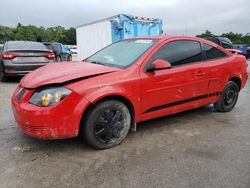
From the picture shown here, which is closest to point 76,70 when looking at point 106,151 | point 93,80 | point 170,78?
point 93,80

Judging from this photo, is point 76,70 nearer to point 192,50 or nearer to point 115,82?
point 115,82

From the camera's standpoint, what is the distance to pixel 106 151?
3.31m

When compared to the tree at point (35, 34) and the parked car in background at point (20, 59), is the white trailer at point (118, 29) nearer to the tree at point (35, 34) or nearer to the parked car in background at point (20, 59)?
the parked car in background at point (20, 59)

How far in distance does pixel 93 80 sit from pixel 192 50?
200 cm

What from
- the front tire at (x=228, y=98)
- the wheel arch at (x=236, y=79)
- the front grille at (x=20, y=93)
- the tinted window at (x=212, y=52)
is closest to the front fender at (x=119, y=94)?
the front grille at (x=20, y=93)

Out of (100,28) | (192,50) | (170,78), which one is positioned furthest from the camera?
(100,28)

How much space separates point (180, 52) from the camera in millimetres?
4152

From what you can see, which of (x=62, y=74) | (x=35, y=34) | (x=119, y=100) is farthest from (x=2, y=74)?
(x=35, y=34)

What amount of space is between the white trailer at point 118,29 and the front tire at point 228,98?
296 inches

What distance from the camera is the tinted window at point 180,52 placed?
393cm

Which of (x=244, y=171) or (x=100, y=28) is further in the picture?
(x=100, y=28)

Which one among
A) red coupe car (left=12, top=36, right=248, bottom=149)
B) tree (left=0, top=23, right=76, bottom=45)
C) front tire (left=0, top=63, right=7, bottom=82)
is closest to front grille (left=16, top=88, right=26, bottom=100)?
red coupe car (left=12, top=36, right=248, bottom=149)

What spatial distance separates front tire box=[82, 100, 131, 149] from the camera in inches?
125

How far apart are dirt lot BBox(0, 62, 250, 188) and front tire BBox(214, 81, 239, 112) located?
28.0 inches
